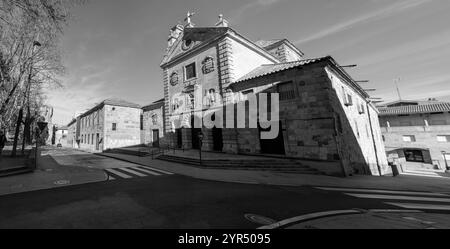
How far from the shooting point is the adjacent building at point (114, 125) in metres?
27.5

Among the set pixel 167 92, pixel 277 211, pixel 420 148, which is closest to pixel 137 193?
pixel 277 211

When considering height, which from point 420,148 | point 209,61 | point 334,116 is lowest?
point 420,148

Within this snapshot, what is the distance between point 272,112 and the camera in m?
13.7

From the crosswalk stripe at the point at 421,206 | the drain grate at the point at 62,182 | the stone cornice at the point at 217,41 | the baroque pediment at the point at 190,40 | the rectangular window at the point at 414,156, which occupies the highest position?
the baroque pediment at the point at 190,40

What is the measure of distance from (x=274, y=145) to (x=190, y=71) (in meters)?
12.7

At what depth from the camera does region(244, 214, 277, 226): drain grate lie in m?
4.20

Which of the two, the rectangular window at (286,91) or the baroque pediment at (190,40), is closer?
the rectangular window at (286,91)

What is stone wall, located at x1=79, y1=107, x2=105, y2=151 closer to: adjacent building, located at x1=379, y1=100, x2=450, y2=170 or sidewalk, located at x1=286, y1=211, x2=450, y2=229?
sidewalk, located at x1=286, y1=211, x2=450, y2=229

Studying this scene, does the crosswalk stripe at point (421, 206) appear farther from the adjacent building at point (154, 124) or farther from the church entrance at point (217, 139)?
the adjacent building at point (154, 124)

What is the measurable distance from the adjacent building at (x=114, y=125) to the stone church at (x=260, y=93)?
33.0ft

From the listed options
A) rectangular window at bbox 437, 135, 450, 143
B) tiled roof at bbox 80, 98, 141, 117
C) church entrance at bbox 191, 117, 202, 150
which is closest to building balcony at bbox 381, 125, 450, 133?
rectangular window at bbox 437, 135, 450, 143

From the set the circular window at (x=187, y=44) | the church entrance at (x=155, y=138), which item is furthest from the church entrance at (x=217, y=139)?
the church entrance at (x=155, y=138)
